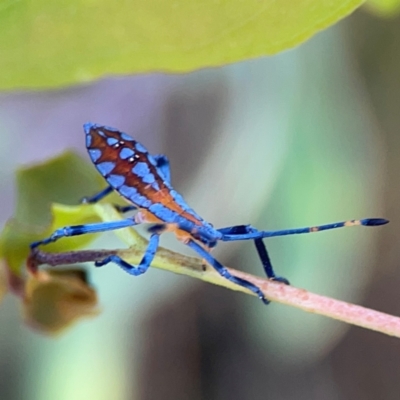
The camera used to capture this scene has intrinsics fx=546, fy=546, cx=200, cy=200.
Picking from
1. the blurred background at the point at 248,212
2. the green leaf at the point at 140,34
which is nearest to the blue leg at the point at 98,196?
the green leaf at the point at 140,34

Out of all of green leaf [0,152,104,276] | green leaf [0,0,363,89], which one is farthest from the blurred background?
green leaf [0,0,363,89]

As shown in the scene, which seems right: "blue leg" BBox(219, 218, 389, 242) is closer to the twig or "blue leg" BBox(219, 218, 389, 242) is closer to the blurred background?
the twig

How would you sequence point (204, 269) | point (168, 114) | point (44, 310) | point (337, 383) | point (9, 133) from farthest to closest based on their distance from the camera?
point (337, 383) < point (168, 114) < point (9, 133) < point (44, 310) < point (204, 269)

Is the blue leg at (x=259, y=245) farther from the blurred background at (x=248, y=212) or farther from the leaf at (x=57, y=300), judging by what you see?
the blurred background at (x=248, y=212)

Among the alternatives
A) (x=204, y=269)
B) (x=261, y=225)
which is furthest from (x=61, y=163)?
(x=261, y=225)

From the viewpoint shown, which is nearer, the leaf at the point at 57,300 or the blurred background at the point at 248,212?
the leaf at the point at 57,300

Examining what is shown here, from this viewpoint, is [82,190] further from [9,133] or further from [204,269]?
[9,133]

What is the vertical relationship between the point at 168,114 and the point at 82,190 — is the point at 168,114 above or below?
above
